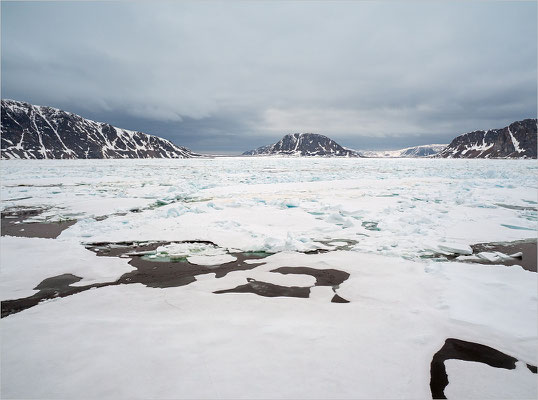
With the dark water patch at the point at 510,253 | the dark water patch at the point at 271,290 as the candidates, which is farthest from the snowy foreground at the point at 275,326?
the dark water patch at the point at 510,253

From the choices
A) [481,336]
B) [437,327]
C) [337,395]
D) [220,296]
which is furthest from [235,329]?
[481,336]

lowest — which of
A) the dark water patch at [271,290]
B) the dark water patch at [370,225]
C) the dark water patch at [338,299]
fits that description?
the dark water patch at [271,290]

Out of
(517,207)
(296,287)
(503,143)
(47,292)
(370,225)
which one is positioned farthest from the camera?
(503,143)

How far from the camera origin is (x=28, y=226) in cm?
754

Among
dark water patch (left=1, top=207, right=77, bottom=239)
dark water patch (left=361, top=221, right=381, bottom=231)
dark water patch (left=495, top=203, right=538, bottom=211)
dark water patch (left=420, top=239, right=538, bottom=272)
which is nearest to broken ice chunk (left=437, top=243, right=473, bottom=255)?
dark water patch (left=420, top=239, right=538, bottom=272)

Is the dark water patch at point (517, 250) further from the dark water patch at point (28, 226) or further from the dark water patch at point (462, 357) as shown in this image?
the dark water patch at point (28, 226)

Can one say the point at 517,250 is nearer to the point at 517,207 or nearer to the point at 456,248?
the point at 456,248

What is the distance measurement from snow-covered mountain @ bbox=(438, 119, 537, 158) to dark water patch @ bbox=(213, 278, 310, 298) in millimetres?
209209

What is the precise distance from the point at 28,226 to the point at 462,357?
9.77 meters

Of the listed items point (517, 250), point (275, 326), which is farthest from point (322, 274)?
point (517, 250)

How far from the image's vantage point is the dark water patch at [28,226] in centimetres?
671

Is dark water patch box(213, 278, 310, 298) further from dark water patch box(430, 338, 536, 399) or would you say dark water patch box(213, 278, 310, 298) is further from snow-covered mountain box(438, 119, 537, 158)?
snow-covered mountain box(438, 119, 537, 158)

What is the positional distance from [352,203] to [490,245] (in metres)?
5.03

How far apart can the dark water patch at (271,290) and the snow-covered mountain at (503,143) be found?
209209mm
